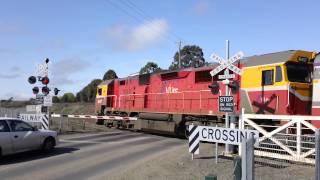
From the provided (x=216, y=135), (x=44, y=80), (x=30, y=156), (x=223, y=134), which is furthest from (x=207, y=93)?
(x=30, y=156)

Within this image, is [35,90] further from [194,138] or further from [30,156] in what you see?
[194,138]

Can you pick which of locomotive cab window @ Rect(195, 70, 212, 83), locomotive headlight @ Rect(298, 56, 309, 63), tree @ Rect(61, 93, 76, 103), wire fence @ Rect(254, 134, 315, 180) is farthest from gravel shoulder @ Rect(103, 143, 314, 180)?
tree @ Rect(61, 93, 76, 103)

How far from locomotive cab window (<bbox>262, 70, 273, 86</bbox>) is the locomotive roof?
1.36ft

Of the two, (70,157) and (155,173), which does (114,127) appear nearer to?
(70,157)

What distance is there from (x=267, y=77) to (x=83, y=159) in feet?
26.9

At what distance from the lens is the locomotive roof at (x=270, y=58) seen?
17.6 metres

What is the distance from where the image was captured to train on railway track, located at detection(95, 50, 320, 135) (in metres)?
17.4

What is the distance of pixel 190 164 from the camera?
1403cm

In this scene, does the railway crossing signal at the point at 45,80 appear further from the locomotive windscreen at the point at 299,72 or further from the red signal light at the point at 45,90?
the locomotive windscreen at the point at 299,72

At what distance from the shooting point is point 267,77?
18.3m

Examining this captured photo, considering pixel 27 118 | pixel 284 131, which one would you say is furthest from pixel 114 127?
pixel 284 131

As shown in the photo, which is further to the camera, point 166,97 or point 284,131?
point 166,97

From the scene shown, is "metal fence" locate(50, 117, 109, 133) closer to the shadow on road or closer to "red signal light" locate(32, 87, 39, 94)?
"red signal light" locate(32, 87, 39, 94)

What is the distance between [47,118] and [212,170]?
13778 millimetres
